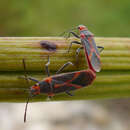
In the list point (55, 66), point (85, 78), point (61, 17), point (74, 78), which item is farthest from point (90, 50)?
point (61, 17)

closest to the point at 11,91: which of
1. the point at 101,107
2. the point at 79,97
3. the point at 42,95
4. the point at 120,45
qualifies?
the point at 42,95

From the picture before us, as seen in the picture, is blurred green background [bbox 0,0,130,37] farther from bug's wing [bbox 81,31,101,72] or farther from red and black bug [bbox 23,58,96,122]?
red and black bug [bbox 23,58,96,122]

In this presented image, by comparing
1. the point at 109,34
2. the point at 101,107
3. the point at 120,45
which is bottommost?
the point at 101,107

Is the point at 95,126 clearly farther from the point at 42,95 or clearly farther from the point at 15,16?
the point at 42,95

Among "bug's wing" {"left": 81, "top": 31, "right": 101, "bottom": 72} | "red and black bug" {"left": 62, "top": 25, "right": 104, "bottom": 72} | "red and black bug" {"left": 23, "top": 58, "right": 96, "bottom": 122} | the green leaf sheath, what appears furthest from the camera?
"bug's wing" {"left": 81, "top": 31, "right": 101, "bottom": 72}

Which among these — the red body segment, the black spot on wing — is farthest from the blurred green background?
the black spot on wing

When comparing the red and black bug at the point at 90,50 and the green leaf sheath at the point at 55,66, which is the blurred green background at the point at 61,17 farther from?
the green leaf sheath at the point at 55,66

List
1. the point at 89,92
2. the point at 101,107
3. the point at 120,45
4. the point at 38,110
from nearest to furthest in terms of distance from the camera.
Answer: the point at 89,92 → the point at 120,45 → the point at 38,110 → the point at 101,107
